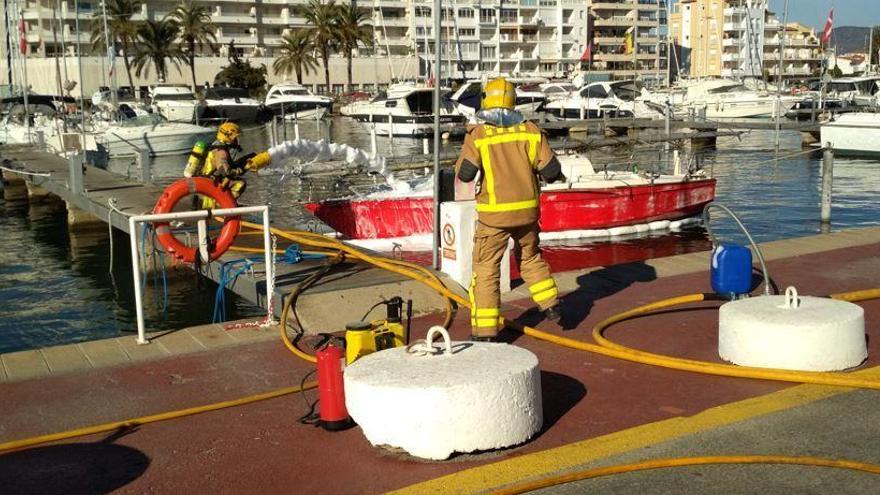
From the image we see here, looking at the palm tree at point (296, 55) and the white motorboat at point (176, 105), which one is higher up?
the palm tree at point (296, 55)

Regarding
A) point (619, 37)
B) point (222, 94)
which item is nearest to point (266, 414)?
point (222, 94)

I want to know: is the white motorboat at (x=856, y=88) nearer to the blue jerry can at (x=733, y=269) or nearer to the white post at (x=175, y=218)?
the blue jerry can at (x=733, y=269)

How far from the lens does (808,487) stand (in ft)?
16.5

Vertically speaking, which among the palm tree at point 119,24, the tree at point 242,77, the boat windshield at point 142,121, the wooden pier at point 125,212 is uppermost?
the palm tree at point 119,24

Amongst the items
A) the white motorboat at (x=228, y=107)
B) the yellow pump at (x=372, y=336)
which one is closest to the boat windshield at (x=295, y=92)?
the white motorboat at (x=228, y=107)

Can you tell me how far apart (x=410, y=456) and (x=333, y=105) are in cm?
9218

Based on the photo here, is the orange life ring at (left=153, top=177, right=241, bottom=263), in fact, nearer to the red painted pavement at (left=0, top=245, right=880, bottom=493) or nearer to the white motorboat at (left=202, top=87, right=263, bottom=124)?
the red painted pavement at (left=0, top=245, right=880, bottom=493)

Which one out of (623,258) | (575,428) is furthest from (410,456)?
(623,258)

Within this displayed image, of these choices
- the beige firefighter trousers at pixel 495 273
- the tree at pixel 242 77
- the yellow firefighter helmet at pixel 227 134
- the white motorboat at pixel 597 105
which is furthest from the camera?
the tree at pixel 242 77

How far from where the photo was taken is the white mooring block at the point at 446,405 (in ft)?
18.0

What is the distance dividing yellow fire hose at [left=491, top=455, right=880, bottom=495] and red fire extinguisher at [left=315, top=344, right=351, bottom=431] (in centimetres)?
143

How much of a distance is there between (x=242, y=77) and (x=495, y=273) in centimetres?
10212

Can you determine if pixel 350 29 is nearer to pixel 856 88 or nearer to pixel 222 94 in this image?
pixel 222 94

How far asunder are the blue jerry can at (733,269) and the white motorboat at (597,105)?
55.3m
